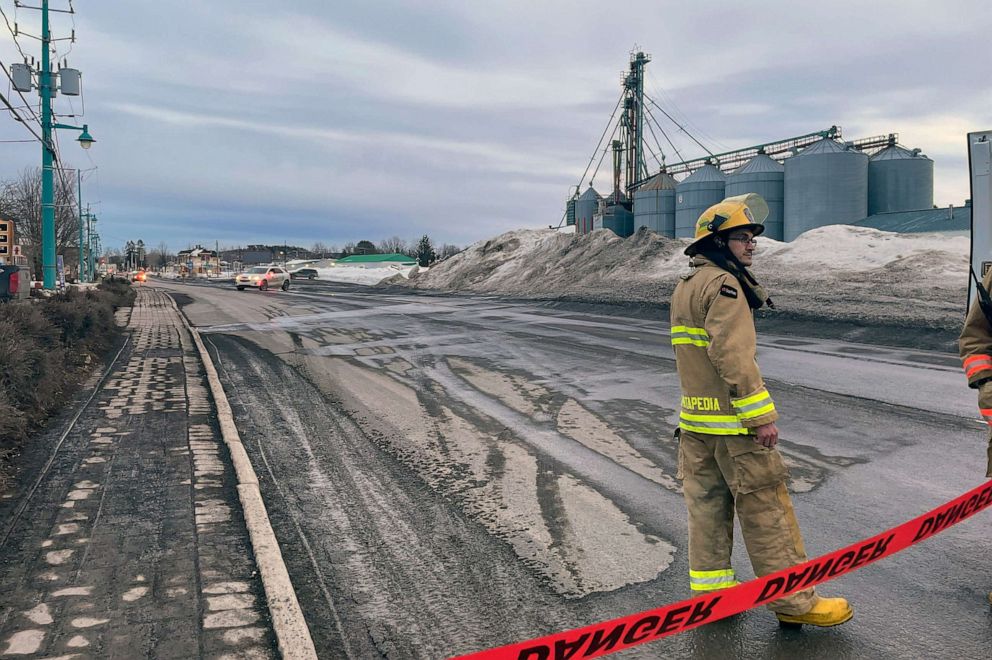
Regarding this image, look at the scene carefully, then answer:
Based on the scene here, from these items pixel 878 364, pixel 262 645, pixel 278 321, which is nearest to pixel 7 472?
pixel 262 645

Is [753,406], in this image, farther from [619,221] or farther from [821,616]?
[619,221]

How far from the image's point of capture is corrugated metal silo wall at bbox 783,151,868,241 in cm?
3788

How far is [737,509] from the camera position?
3.42 meters

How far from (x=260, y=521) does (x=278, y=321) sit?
55.3 ft

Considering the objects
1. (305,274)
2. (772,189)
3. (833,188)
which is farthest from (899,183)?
(305,274)

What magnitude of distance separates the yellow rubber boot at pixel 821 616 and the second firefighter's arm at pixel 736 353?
92 cm

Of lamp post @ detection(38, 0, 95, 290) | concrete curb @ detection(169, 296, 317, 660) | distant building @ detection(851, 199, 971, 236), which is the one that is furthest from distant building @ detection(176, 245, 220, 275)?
concrete curb @ detection(169, 296, 317, 660)

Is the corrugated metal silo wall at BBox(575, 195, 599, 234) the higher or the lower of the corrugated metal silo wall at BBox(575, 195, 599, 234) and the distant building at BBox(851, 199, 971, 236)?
the higher

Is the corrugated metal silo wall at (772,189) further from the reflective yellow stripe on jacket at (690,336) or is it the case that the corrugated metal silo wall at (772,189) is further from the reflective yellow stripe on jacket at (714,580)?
the reflective yellow stripe on jacket at (714,580)

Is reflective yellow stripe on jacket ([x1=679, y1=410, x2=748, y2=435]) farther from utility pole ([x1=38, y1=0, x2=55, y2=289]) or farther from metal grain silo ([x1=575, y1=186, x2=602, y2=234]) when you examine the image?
metal grain silo ([x1=575, y1=186, x2=602, y2=234])

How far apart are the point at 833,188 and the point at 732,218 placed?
3872 centimetres

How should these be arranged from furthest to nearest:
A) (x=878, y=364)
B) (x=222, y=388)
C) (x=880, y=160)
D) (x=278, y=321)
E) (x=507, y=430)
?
(x=880, y=160) → (x=278, y=321) → (x=878, y=364) → (x=222, y=388) → (x=507, y=430)

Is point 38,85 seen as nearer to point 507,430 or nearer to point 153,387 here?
point 153,387

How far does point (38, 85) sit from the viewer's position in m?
23.8
